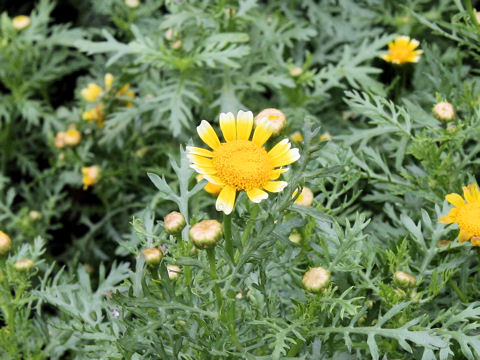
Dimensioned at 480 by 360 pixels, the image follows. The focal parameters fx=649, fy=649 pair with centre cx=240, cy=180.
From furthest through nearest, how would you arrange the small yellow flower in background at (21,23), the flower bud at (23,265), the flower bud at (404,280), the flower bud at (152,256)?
1. the small yellow flower in background at (21,23)
2. the flower bud at (23,265)
3. the flower bud at (404,280)
4. the flower bud at (152,256)

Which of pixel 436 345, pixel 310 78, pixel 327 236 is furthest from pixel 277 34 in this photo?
pixel 436 345

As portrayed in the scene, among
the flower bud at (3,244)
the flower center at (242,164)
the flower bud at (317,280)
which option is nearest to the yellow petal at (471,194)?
the flower bud at (317,280)

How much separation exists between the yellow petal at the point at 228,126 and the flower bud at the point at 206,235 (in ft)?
0.72

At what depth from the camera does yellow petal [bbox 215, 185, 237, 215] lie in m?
1.10

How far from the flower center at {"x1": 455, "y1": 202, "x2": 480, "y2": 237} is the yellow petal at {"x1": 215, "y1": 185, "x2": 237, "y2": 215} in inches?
21.0

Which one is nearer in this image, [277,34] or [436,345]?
[436,345]

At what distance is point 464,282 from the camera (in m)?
1.48

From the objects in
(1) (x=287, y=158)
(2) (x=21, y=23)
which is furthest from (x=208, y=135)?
(2) (x=21, y=23)

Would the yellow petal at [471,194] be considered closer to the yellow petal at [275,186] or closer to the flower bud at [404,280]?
the flower bud at [404,280]

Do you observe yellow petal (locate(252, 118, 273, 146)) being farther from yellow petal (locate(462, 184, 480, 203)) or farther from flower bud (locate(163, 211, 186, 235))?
yellow petal (locate(462, 184, 480, 203))

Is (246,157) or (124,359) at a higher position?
(246,157)

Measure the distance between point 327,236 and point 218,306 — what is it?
1.31 feet

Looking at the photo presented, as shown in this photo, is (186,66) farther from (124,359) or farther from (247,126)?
(124,359)

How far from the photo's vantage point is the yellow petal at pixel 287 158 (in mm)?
1153
